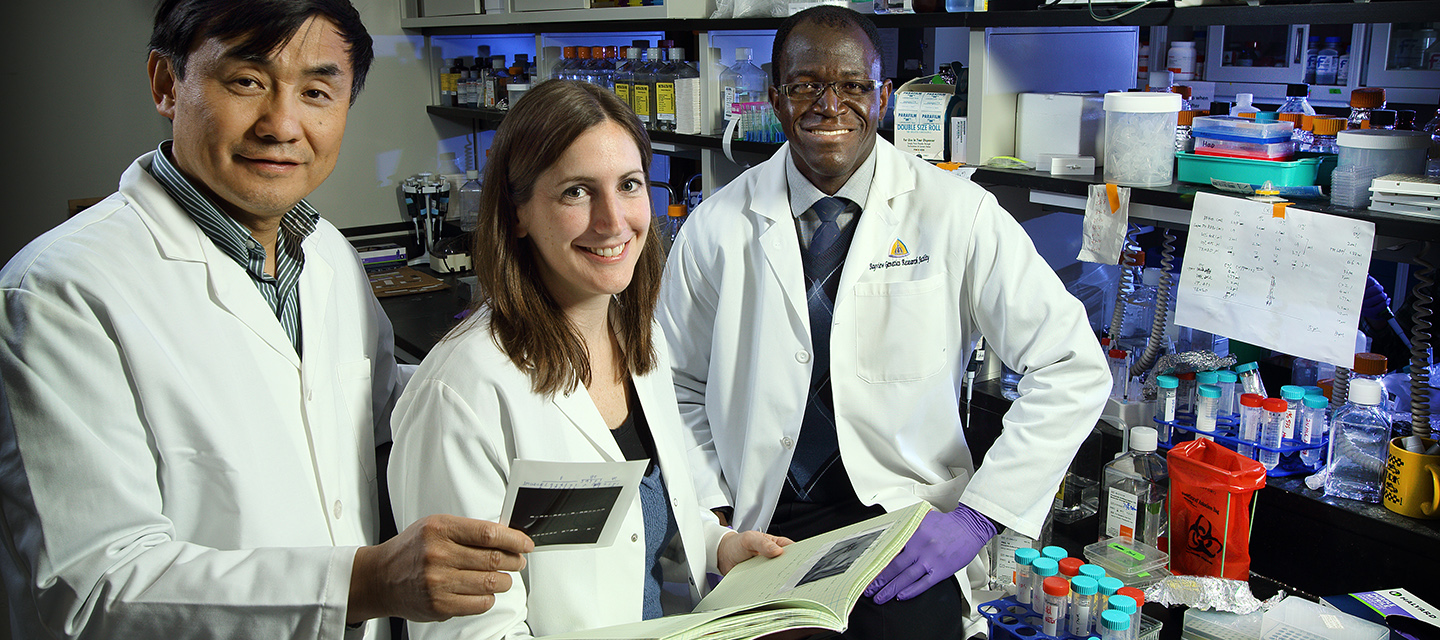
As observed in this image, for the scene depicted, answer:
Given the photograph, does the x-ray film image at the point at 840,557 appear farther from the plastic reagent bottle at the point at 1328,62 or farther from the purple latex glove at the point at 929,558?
the plastic reagent bottle at the point at 1328,62

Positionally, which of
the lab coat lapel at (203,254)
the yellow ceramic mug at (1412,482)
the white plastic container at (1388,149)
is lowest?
the yellow ceramic mug at (1412,482)

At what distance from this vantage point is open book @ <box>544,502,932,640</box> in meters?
0.98

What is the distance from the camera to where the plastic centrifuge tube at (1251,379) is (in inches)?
74.8

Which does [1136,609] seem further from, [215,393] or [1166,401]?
[215,393]

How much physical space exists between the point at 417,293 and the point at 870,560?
9.23 ft

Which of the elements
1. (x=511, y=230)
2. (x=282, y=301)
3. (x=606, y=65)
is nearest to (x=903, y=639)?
(x=511, y=230)

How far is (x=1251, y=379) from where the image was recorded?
6.23 feet

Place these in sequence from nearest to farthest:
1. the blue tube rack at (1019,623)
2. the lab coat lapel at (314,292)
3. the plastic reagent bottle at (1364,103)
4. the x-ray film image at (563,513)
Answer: the x-ray film image at (563,513) < the lab coat lapel at (314,292) < the blue tube rack at (1019,623) < the plastic reagent bottle at (1364,103)

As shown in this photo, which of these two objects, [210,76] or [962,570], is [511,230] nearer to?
[210,76]

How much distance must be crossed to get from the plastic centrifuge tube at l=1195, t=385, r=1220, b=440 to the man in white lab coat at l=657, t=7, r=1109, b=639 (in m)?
0.29

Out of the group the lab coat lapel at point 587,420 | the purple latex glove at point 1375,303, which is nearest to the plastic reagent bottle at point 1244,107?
the purple latex glove at point 1375,303

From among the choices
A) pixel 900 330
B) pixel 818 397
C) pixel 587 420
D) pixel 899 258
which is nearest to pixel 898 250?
pixel 899 258

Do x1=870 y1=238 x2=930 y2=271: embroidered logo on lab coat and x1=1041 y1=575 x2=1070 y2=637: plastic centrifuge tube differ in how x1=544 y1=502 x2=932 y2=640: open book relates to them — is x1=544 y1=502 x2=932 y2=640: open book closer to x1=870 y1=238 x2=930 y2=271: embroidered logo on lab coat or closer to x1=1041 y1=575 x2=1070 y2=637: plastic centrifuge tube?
x1=1041 y1=575 x2=1070 y2=637: plastic centrifuge tube

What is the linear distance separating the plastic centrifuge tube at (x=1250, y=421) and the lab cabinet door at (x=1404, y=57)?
10.2ft
